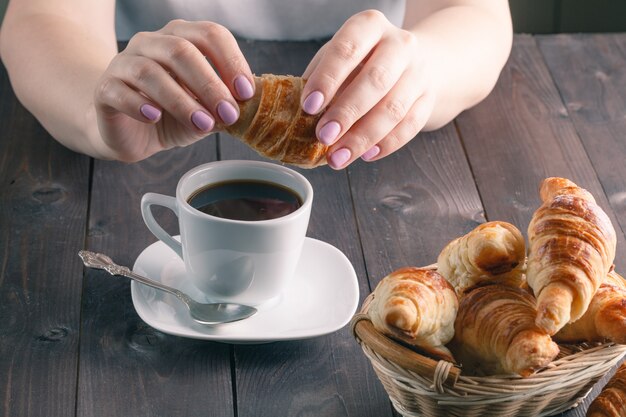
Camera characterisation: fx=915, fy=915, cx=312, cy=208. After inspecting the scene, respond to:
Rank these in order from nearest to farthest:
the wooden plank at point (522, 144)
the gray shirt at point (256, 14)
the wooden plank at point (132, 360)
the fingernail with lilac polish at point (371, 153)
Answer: the wooden plank at point (132, 360), the fingernail with lilac polish at point (371, 153), the wooden plank at point (522, 144), the gray shirt at point (256, 14)

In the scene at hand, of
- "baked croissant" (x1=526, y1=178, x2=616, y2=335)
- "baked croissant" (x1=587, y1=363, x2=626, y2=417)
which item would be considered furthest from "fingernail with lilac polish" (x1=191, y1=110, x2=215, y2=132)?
"baked croissant" (x1=587, y1=363, x2=626, y2=417)

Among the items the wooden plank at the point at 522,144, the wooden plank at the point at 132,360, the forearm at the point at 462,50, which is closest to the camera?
the wooden plank at the point at 132,360

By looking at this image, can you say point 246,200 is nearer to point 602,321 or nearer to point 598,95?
point 602,321

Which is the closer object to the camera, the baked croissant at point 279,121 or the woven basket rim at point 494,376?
the woven basket rim at point 494,376

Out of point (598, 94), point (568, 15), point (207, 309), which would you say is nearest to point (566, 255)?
point (207, 309)

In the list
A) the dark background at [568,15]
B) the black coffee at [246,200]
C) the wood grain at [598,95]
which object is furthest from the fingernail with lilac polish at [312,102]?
the dark background at [568,15]

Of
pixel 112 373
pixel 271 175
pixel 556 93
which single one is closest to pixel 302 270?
pixel 271 175

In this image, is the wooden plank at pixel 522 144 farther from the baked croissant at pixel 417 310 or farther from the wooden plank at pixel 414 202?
the baked croissant at pixel 417 310
